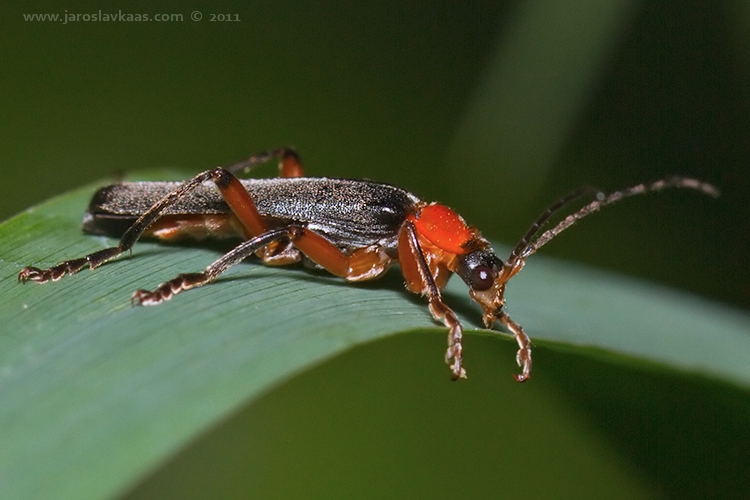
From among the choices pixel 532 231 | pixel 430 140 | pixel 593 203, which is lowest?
pixel 430 140

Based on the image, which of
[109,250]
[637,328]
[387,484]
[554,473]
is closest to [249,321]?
[109,250]

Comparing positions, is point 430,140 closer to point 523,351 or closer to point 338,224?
point 338,224

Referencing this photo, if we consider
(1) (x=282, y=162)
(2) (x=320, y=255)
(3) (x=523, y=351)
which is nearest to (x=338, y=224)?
(2) (x=320, y=255)

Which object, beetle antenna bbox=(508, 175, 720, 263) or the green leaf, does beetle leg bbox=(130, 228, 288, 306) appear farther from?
beetle antenna bbox=(508, 175, 720, 263)

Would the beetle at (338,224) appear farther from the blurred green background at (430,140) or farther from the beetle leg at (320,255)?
the blurred green background at (430,140)

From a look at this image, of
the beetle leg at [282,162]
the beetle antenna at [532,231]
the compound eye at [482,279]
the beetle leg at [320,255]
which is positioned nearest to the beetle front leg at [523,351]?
the compound eye at [482,279]

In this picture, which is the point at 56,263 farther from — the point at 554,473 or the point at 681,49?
the point at 681,49
